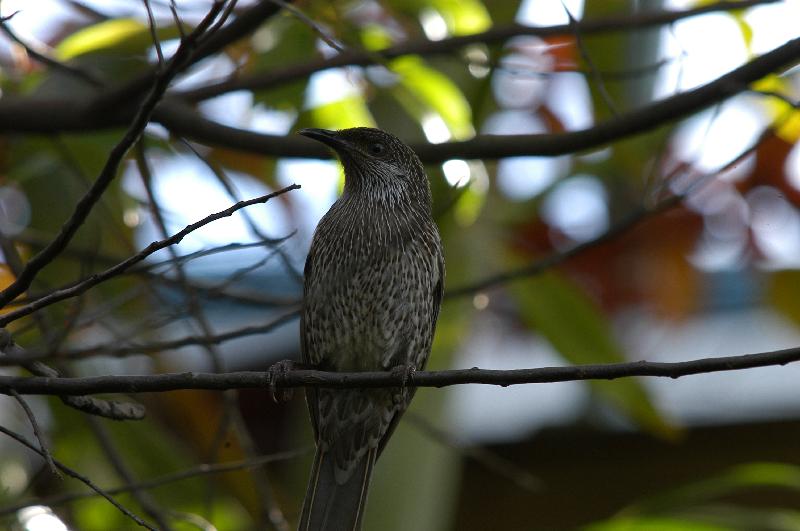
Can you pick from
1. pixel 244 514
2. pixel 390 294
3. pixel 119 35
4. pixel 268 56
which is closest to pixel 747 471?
pixel 390 294

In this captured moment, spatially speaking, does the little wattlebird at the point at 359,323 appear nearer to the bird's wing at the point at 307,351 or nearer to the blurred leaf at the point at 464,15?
the bird's wing at the point at 307,351

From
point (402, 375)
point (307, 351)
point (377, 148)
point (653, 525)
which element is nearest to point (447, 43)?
point (377, 148)

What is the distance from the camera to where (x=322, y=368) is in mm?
3629

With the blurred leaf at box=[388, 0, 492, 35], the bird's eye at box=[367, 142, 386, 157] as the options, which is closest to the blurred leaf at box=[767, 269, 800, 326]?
the blurred leaf at box=[388, 0, 492, 35]

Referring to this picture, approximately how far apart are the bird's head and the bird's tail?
106 cm

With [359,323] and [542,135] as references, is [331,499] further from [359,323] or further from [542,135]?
[542,135]

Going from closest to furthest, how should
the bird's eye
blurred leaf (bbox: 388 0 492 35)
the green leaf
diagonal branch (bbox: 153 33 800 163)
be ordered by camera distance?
diagonal branch (bbox: 153 33 800 163) < the bird's eye < blurred leaf (bbox: 388 0 492 35) < the green leaf

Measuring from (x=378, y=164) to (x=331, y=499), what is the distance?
1330mm

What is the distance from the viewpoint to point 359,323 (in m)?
3.48

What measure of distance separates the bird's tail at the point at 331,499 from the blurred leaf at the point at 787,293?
2266 mm

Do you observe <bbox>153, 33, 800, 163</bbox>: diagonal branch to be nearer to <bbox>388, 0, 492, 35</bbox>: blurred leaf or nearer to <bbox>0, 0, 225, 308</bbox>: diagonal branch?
<bbox>388, 0, 492, 35</bbox>: blurred leaf

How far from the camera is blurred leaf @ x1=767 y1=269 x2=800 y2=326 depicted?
4.74 metres

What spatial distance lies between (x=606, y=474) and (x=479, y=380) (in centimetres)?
425

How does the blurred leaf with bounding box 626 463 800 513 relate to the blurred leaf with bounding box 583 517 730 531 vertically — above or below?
above
